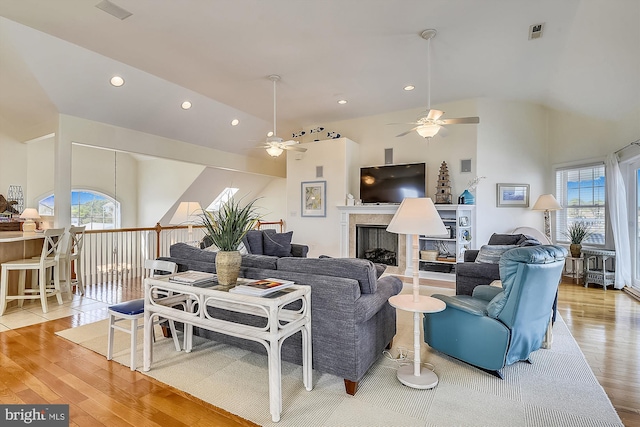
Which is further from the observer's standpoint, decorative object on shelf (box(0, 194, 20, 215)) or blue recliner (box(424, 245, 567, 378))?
decorative object on shelf (box(0, 194, 20, 215))

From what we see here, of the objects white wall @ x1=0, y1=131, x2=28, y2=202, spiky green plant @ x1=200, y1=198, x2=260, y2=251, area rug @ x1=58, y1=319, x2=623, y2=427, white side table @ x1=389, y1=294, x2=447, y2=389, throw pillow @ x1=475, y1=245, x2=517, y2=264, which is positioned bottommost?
area rug @ x1=58, y1=319, x2=623, y2=427

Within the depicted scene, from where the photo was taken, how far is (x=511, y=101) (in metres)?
6.04

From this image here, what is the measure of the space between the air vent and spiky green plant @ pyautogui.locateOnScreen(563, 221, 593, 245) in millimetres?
3679

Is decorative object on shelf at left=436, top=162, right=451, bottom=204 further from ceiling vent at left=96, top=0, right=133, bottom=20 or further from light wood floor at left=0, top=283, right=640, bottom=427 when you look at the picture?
ceiling vent at left=96, top=0, right=133, bottom=20

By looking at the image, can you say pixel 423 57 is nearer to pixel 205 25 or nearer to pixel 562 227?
pixel 205 25

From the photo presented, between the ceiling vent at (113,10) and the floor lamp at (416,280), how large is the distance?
11.3 ft

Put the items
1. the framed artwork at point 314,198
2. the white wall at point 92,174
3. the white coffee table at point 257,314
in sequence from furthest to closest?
the framed artwork at point 314,198
the white wall at point 92,174
the white coffee table at point 257,314

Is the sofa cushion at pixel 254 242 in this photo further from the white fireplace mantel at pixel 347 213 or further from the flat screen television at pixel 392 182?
the flat screen television at pixel 392 182

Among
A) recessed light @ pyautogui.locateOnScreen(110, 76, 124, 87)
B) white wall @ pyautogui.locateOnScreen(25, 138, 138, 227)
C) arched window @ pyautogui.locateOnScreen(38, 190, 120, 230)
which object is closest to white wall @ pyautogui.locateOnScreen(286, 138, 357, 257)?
recessed light @ pyautogui.locateOnScreen(110, 76, 124, 87)

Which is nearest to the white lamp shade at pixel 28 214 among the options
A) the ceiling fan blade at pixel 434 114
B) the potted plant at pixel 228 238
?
the potted plant at pixel 228 238

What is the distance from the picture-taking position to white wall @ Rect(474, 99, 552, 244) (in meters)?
5.98

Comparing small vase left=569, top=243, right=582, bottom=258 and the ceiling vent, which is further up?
the ceiling vent

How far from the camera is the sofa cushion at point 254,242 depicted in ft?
15.2

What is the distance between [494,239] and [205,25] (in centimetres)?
477
